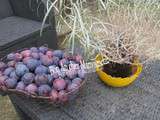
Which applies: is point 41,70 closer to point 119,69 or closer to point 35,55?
point 35,55

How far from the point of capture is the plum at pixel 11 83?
0.96 meters

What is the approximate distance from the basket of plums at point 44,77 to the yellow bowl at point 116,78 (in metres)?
0.11

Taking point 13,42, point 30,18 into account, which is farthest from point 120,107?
point 30,18

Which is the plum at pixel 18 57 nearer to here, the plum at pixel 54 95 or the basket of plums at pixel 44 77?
the basket of plums at pixel 44 77

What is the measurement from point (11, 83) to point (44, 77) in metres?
0.13

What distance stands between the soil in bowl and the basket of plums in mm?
145

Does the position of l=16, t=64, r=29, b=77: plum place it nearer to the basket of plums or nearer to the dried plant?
the basket of plums

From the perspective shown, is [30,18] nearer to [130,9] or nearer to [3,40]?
[3,40]

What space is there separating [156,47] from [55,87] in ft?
1.54

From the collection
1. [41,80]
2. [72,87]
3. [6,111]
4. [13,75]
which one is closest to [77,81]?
[72,87]

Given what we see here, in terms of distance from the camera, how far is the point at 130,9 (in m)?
1.16

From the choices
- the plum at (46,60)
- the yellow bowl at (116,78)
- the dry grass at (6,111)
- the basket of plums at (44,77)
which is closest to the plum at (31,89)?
the basket of plums at (44,77)

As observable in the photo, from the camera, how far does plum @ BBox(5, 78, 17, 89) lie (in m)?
0.96

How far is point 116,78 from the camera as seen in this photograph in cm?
106
